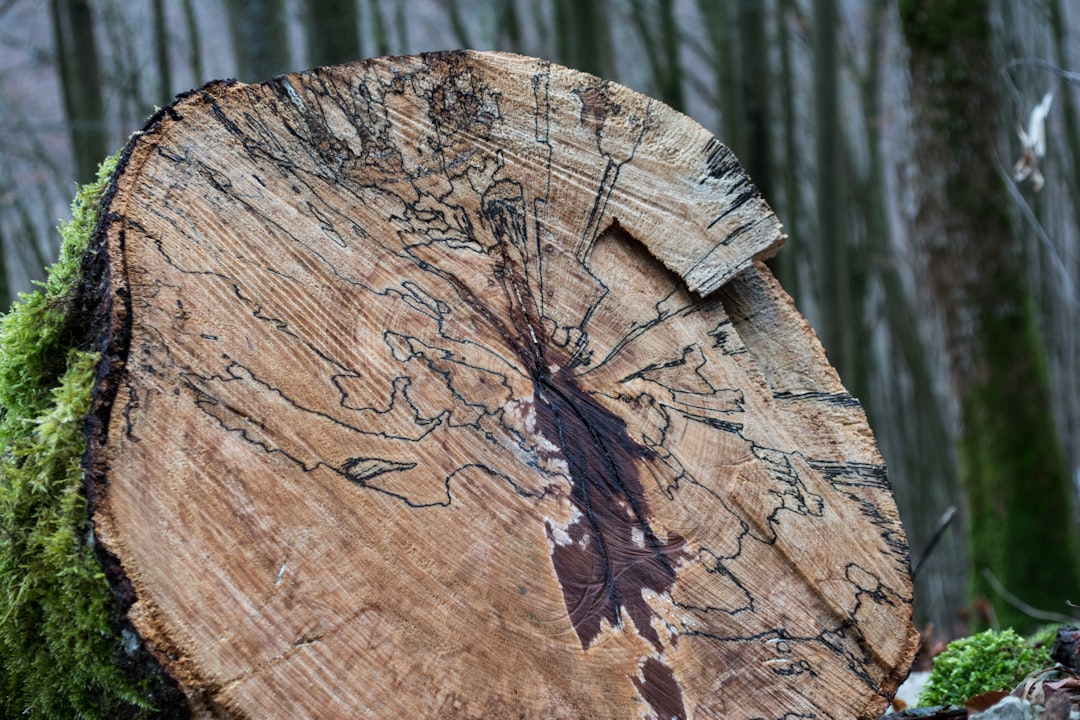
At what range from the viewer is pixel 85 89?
4.57 meters

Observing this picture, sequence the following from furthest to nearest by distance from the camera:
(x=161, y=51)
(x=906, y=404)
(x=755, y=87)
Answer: (x=906, y=404), (x=161, y=51), (x=755, y=87)

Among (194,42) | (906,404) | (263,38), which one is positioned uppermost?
(194,42)

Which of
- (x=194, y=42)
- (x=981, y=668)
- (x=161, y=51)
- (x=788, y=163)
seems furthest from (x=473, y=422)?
(x=194, y=42)

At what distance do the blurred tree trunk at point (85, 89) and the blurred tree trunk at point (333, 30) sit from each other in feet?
4.50

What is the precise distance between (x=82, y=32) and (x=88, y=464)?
4.11 m

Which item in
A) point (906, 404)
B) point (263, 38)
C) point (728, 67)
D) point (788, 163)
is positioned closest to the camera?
point (263, 38)

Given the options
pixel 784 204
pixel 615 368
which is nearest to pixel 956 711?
pixel 615 368

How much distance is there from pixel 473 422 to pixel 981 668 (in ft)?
4.27

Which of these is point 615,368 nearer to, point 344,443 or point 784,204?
point 344,443

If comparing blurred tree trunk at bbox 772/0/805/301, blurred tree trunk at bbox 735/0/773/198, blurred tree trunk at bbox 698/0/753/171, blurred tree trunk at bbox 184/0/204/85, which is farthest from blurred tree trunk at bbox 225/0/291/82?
blurred tree trunk at bbox 772/0/805/301

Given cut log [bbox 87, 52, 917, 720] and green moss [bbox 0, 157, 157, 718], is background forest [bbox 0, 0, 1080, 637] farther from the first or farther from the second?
green moss [bbox 0, 157, 157, 718]

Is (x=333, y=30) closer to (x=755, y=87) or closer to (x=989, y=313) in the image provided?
(x=755, y=87)

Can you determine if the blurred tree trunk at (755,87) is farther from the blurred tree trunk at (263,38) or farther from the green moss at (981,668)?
the green moss at (981,668)

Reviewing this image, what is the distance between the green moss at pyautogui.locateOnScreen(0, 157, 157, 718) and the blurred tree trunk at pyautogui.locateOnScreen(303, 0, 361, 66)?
253 centimetres
